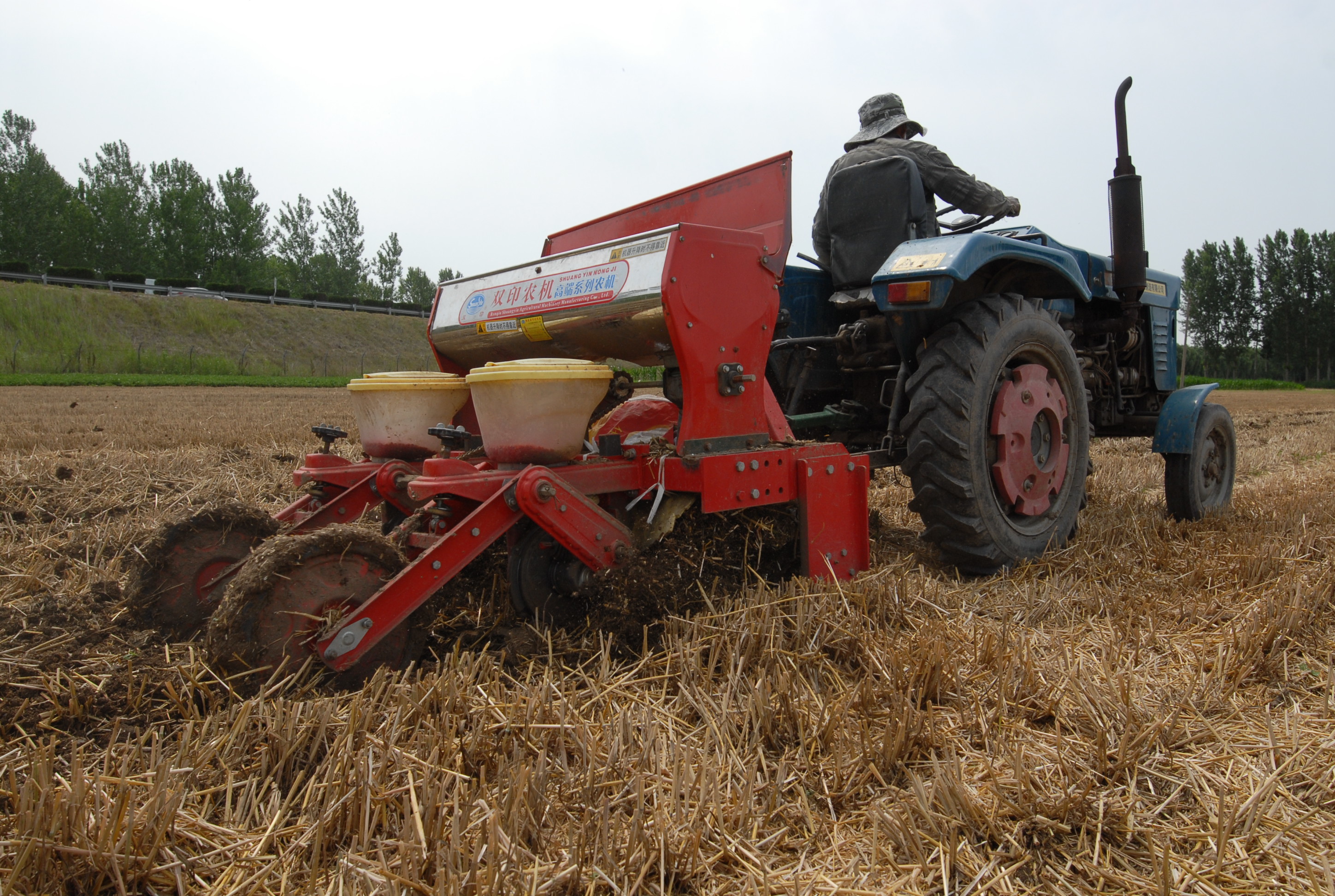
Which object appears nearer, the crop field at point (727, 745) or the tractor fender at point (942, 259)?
the crop field at point (727, 745)

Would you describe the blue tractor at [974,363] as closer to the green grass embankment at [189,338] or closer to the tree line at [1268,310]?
the green grass embankment at [189,338]

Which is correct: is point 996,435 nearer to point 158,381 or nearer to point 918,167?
point 918,167

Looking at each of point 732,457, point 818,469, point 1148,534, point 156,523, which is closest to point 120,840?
point 732,457

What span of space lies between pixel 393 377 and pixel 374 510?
1.49 m

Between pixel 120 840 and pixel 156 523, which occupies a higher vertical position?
pixel 156 523

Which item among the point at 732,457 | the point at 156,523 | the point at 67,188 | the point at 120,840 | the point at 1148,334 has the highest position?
the point at 67,188

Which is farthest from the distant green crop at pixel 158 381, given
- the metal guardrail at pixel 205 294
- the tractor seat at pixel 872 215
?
the tractor seat at pixel 872 215

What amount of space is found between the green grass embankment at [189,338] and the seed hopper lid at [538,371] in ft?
79.7

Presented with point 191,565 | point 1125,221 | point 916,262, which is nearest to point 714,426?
point 916,262

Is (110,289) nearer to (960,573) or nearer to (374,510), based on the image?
(374,510)

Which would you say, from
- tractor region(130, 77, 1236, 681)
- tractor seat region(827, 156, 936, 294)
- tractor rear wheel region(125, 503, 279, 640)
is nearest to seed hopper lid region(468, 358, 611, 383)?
tractor region(130, 77, 1236, 681)

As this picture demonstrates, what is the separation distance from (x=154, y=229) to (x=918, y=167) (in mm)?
62182

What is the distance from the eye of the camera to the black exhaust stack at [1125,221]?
4098mm

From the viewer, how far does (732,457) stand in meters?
2.78
